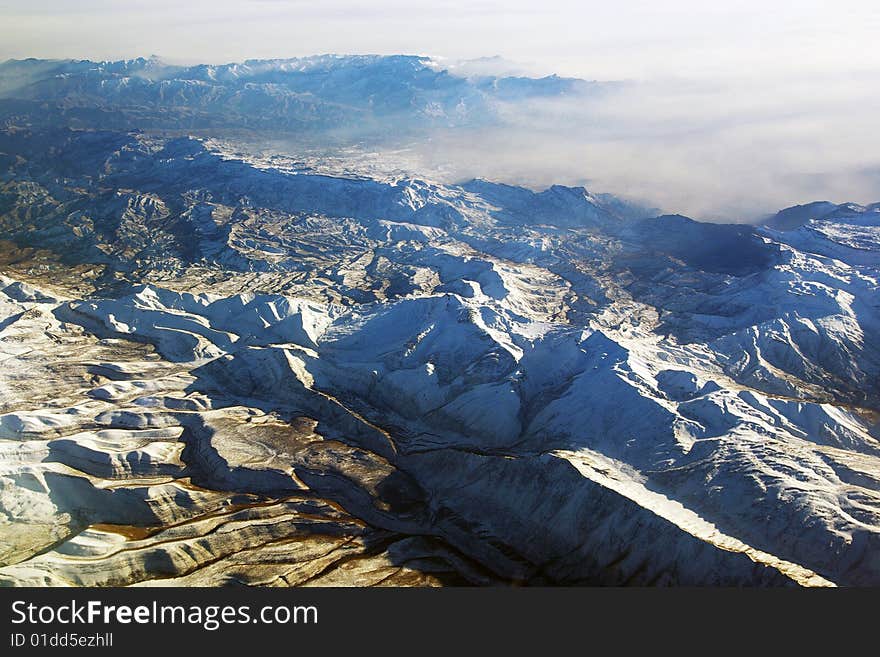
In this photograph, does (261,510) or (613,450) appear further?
(613,450)

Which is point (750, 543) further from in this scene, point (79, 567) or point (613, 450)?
point (79, 567)

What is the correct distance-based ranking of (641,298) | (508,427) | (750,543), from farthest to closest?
(641,298) < (508,427) < (750,543)

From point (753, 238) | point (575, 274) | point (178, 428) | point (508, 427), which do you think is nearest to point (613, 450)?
point (508, 427)

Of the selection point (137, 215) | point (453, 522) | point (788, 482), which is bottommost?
point (453, 522)
